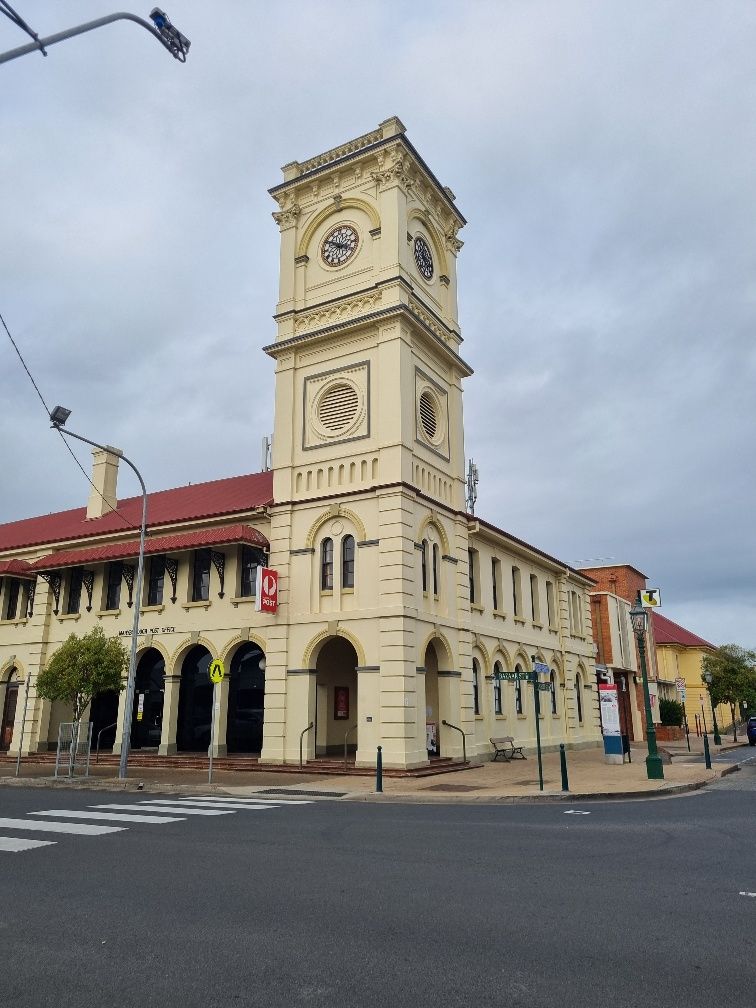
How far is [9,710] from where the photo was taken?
31.6 metres

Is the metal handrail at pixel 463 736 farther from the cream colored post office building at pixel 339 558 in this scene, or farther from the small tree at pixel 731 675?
the small tree at pixel 731 675

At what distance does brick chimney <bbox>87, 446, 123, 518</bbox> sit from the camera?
3391cm

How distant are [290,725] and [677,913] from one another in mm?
18245

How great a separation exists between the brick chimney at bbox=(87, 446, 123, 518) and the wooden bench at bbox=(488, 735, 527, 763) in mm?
19143

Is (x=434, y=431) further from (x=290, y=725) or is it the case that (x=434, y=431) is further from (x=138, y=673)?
(x=138, y=673)

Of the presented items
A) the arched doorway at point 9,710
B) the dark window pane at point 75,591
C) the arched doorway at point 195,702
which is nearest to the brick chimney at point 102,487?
the dark window pane at point 75,591

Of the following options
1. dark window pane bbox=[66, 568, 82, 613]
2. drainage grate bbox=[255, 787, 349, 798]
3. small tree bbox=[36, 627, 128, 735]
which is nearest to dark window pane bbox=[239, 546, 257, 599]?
small tree bbox=[36, 627, 128, 735]

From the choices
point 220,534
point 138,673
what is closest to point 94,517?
point 138,673

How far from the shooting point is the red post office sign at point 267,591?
23297mm

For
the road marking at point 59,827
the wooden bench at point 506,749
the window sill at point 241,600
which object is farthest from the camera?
the wooden bench at point 506,749

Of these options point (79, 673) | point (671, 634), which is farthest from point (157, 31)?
point (671, 634)

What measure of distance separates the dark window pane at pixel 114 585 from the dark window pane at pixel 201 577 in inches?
154

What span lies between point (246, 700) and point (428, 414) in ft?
38.5

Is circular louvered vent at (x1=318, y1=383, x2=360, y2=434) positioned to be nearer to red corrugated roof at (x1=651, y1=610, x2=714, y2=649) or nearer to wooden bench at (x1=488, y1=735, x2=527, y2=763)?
wooden bench at (x1=488, y1=735, x2=527, y2=763)
